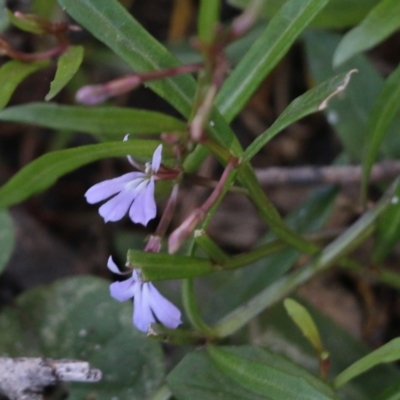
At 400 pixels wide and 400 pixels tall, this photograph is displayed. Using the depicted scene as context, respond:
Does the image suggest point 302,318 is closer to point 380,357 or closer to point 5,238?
point 380,357

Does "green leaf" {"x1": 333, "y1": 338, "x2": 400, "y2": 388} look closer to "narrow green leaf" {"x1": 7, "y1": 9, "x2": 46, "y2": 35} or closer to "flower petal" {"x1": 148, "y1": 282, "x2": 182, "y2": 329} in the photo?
"flower petal" {"x1": 148, "y1": 282, "x2": 182, "y2": 329}

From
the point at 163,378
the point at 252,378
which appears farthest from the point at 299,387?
the point at 163,378

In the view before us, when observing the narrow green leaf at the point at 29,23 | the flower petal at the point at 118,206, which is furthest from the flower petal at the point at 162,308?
the narrow green leaf at the point at 29,23

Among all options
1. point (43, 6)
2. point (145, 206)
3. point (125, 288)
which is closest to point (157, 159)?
point (145, 206)

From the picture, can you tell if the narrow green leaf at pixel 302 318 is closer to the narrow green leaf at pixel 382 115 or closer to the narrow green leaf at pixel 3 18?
the narrow green leaf at pixel 382 115

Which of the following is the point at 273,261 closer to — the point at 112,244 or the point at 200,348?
the point at 200,348

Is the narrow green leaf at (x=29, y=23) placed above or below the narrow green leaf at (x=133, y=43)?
above

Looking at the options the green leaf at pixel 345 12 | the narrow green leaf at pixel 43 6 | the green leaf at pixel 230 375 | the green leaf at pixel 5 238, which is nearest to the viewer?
the green leaf at pixel 230 375
